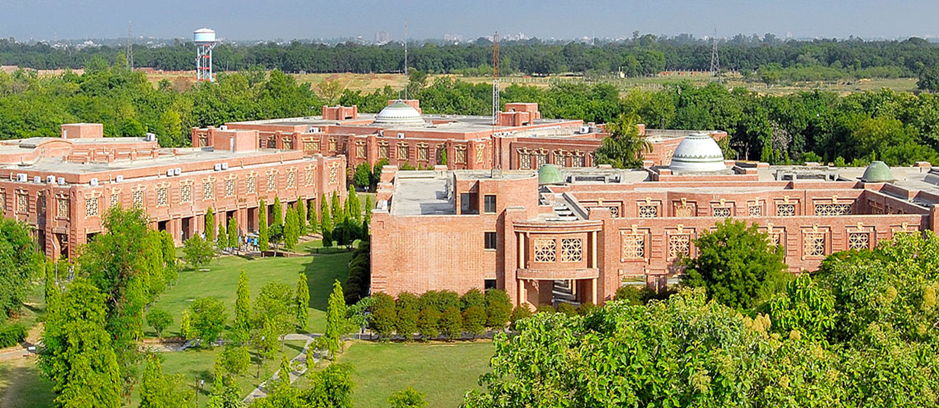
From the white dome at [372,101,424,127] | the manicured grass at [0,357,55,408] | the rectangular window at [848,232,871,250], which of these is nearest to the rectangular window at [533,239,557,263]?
the rectangular window at [848,232,871,250]

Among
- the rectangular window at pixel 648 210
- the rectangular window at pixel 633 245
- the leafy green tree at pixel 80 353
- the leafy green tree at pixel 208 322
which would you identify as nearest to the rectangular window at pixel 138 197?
the leafy green tree at pixel 208 322

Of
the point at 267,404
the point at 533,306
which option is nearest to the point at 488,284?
the point at 533,306

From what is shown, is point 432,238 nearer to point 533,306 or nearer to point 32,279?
point 533,306

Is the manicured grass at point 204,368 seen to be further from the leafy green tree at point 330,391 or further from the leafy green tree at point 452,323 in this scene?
the leafy green tree at point 330,391

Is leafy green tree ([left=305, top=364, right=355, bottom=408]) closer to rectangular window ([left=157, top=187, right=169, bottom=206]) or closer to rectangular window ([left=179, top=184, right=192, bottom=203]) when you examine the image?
rectangular window ([left=157, top=187, right=169, bottom=206])

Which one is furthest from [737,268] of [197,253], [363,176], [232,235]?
[363,176]

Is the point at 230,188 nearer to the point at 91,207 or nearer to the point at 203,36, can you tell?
the point at 91,207
